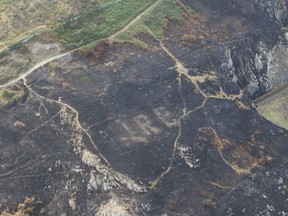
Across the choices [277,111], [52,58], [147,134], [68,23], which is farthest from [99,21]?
[277,111]

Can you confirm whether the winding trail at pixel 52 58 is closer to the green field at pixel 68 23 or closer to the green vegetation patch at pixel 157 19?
the green field at pixel 68 23

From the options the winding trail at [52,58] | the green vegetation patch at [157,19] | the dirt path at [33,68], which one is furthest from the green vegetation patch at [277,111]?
the dirt path at [33,68]

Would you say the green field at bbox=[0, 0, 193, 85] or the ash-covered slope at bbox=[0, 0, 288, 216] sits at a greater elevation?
the green field at bbox=[0, 0, 193, 85]

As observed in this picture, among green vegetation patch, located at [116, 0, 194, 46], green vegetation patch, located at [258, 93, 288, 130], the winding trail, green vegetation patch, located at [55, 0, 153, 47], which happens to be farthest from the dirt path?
green vegetation patch, located at [258, 93, 288, 130]

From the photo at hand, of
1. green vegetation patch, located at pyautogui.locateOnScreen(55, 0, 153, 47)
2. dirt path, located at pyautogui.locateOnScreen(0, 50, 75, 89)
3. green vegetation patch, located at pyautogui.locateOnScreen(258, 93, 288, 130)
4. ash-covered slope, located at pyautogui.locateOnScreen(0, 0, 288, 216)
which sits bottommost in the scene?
green vegetation patch, located at pyautogui.locateOnScreen(258, 93, 288, 130)

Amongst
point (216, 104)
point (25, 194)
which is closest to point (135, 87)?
point (216, 104)

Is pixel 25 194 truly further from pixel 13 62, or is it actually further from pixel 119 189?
pixel 13 62

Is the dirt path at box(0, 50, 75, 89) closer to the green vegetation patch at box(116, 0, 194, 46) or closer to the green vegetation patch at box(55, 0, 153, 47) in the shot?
the green vegetation patch at box(55, 0, 153, 47)
